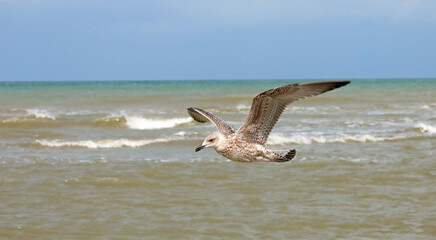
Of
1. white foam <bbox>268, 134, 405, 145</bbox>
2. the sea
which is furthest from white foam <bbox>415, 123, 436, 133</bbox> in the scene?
white foam <bbox>268, 134, 405, 145</bbox>

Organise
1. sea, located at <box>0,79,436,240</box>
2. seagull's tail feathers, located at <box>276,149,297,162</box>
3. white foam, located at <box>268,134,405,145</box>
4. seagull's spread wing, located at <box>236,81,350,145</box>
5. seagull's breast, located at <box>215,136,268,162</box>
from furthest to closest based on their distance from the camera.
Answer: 1. white foam, located at <box>268,134,405,145</box>
2. sea, located at <box>0,79,436,240</box>
3. seagull's breast, located at <box>215,136,268,162</box>
4. seagull's tail feathers, located at <box>276,149,297,162</box>
5. seagull's spread wing, located at <box>236,81,350,145</box>

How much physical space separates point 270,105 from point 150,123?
14395mm

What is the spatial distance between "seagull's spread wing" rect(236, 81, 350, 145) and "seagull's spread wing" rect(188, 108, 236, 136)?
0.82 ft

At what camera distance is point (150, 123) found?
1923 cm

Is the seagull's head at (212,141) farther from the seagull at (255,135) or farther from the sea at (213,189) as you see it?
the sea at (213,189)

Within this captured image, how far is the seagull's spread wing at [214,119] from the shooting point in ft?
18.1

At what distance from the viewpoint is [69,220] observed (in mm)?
7055

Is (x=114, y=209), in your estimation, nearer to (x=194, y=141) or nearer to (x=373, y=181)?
(x=373, y=181)

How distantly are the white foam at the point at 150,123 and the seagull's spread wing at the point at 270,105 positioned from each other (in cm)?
1288

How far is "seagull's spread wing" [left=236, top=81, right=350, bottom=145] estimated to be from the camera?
14.9 feet

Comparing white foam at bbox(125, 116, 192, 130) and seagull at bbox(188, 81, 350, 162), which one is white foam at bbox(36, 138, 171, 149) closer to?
white foam at bbox(125, 116, 192, 130)

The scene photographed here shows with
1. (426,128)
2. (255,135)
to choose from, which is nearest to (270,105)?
(255,135)

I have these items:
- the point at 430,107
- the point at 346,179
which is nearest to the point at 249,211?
the point at 346,179

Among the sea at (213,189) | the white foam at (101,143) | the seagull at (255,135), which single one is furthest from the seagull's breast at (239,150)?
the white foam at (101,143)
